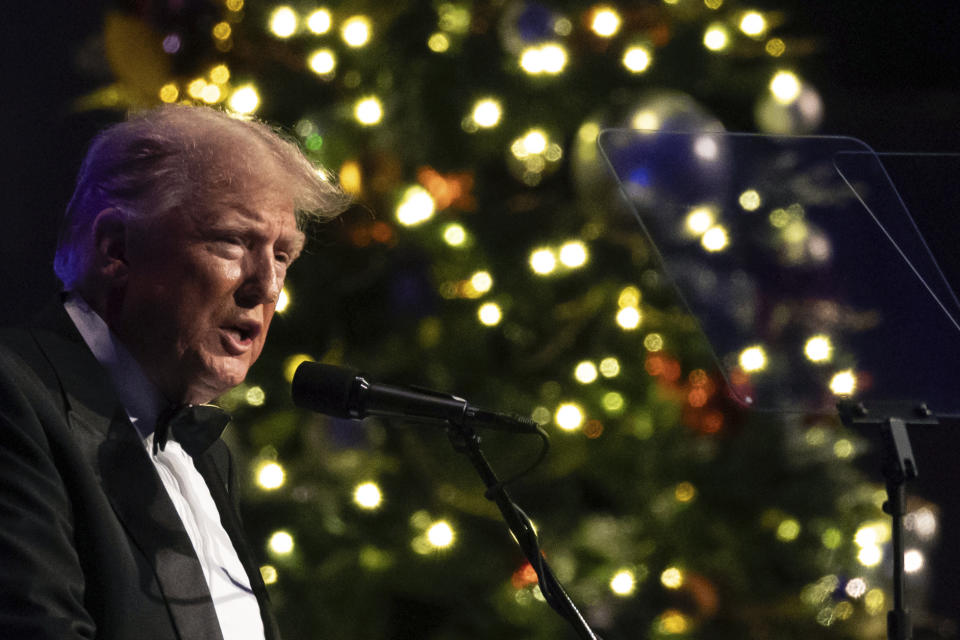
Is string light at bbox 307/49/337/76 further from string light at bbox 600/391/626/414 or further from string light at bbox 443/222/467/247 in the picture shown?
string light at bbox 600/391/626/414

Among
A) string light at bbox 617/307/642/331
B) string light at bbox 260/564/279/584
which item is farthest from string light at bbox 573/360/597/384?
string light at bbox 260/564/279/584

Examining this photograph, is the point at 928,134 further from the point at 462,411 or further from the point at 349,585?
the point at 462,411

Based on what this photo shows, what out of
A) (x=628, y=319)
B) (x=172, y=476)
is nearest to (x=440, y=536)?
(x=628, y=319)

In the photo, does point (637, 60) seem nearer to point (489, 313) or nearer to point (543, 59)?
point (543, 59)

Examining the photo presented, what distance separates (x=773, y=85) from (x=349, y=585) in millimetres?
1681

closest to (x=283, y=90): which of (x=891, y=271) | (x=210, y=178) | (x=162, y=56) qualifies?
(x=162, y=56)

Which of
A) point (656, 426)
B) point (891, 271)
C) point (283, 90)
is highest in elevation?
point (283, 90)

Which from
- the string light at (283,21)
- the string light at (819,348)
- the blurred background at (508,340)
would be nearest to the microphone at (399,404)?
the string light at (819,348)

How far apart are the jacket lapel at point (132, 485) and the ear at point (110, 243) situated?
15 cm

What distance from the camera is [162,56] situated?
2699 mm

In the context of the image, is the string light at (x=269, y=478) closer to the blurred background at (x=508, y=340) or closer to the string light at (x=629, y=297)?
the blurred background at (x=508, y=340)

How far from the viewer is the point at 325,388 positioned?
131 centimetres

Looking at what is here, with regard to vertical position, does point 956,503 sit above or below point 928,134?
below

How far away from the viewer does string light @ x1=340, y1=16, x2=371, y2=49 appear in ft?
8.33
